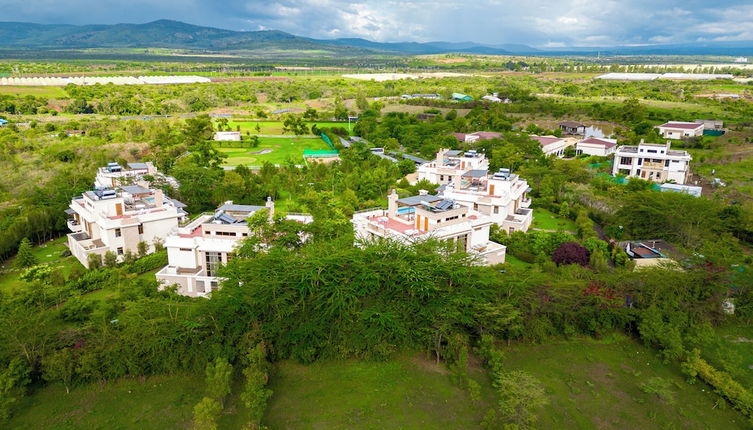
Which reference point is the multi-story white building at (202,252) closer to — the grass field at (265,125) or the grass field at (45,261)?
the grass field at (45,261)

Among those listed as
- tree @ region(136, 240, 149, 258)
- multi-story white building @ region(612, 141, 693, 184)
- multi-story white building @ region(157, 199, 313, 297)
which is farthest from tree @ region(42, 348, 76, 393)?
multi-story white building @ region(612, 141, 693, 184)

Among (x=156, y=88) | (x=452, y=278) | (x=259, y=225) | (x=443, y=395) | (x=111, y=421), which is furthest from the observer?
(x=156, y=88)

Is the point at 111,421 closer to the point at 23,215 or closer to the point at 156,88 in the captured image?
the point at 23,215

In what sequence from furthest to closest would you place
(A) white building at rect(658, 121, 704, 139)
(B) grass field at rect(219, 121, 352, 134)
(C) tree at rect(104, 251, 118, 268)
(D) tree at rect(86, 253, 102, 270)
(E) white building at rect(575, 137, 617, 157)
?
1. (B) grass field at rect(219, 121, 352, 134)
2. (A) white building at rect(658, 121, 704, 139)
3. (E) white building at rect(575, 137, 617, 157)
4. (C) tree at rect(104, 251, 118, 268)
5. (D) tree at rect(86, 253, 102, 270)

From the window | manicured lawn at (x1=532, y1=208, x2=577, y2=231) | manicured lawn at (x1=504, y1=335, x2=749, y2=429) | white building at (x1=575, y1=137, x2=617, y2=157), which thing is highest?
white building at (x1=575, y1=137, x2=617, y2=157)

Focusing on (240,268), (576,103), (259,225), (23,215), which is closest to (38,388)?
(240,268)

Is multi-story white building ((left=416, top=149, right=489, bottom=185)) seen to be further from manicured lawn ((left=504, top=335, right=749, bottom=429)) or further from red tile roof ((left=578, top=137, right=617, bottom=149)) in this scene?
manicured lawn ((left=504, top=335, right=749, bottom=429))

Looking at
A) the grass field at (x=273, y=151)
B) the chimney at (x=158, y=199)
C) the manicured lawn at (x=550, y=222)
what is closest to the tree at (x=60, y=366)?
the chimney at (x=158, y=199)
